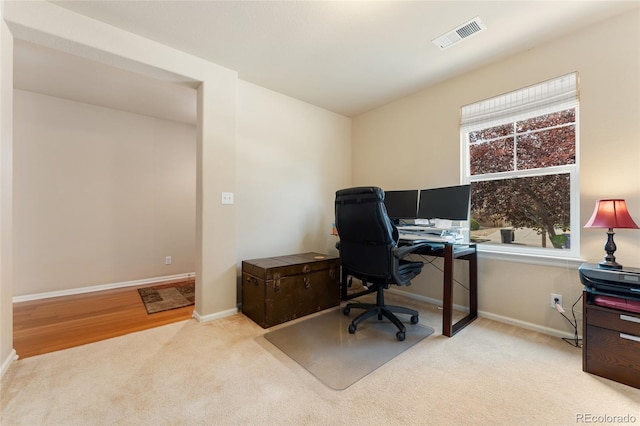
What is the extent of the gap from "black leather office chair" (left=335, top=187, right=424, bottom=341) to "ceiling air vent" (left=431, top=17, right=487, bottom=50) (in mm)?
1347

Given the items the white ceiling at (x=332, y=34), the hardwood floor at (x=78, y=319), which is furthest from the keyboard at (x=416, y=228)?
the hardwood floor at (x=78, y=319)

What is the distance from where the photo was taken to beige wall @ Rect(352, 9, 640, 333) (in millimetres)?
1854

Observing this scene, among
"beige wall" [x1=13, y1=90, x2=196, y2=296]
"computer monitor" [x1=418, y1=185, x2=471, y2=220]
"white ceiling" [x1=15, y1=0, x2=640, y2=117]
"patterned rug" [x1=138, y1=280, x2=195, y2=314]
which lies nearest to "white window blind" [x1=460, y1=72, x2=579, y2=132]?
"white ceiling" [x1=15, y1=0, x2=640, y2=117]

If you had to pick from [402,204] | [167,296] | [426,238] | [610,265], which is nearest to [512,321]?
[610,265]

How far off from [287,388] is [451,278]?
1488 mm

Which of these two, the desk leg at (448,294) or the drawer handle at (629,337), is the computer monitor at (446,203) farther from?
the drawer handle at (629,337)

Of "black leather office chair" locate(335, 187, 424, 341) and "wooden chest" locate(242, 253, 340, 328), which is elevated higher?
"black leather office chair" locate(335, 187, 424, 341)

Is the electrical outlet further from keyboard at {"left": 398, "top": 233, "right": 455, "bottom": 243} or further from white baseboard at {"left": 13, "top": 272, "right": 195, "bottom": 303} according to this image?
white baseboard at {"left": 13, "top": 272, "right": 195, "bottom": 303}

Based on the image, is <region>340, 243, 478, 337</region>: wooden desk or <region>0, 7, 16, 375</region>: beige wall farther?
<region>340, 243, 478, 337</region>: wooden desk

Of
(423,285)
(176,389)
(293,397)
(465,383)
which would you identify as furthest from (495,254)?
(176,389)

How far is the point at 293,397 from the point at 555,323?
2.20 meters

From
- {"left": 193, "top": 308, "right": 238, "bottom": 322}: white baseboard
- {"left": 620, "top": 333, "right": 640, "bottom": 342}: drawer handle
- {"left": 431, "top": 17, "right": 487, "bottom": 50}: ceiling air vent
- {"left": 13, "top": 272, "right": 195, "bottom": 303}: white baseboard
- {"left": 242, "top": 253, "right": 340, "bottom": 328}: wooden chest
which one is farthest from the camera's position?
{"left": 13, "top": 272, "right": 195, "bottom": 303}: white baseboard

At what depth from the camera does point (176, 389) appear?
150 cm

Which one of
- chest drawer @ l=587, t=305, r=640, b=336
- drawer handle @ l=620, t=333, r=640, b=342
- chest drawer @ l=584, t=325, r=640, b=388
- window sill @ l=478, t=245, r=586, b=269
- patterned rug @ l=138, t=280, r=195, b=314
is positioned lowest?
patterned rug @ l=138, t=280, r=195, b=314
